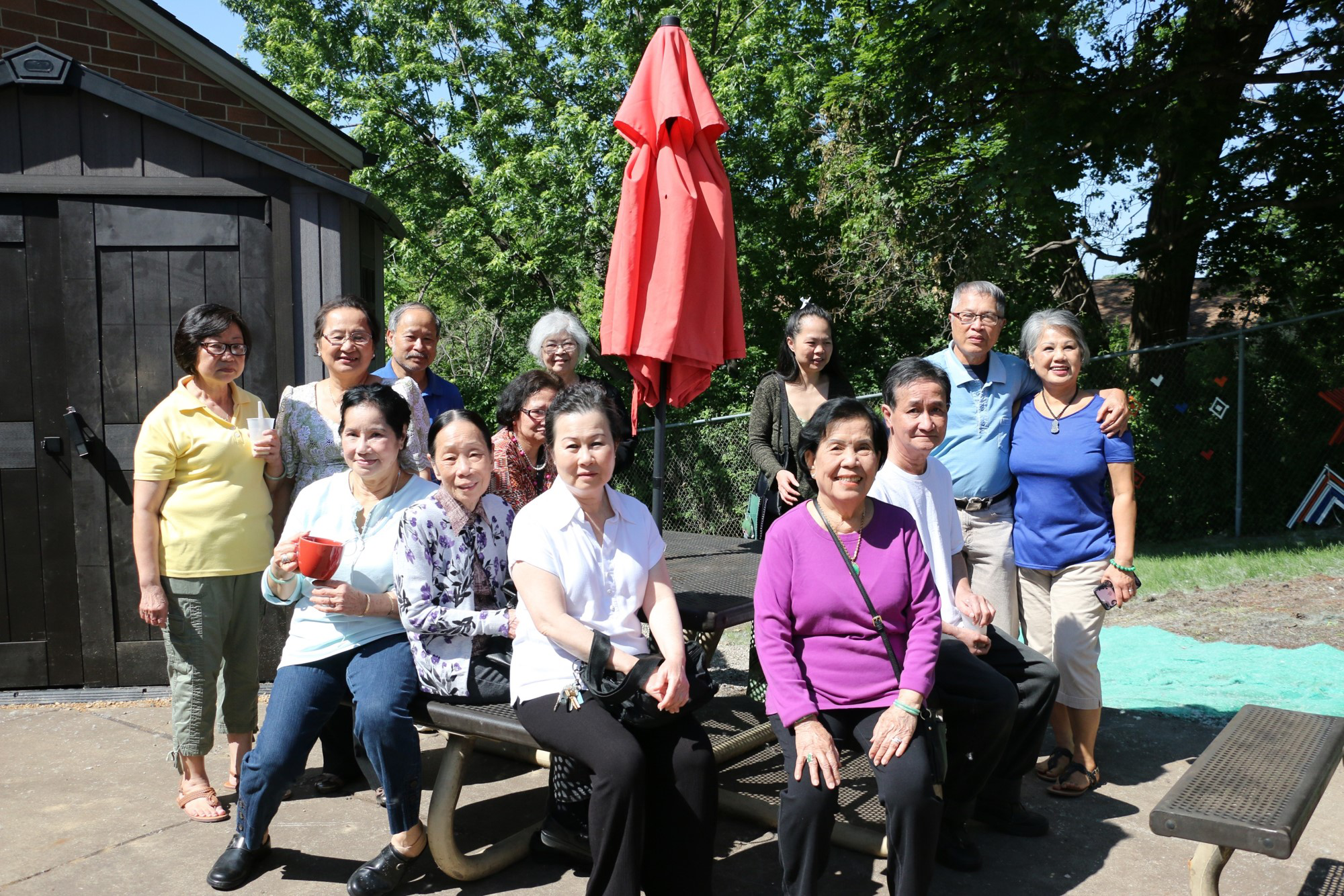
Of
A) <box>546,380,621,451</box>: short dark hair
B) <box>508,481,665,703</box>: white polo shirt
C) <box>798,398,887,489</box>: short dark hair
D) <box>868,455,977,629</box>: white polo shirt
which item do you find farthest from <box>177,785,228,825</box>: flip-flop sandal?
<box>868,455,977,629</box>: white polo shirt

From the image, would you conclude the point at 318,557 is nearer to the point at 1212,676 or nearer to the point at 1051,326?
the point at 1051,326

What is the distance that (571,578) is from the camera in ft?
9.45

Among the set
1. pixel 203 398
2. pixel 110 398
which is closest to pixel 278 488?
pixel 203 398

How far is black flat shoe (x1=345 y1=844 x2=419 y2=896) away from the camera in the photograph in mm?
2920

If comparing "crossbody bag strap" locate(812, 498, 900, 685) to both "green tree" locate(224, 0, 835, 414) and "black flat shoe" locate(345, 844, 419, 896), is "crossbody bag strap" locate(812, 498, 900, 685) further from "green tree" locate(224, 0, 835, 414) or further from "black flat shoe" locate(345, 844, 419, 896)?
"green tree" locate(224, 0, 835, 414)

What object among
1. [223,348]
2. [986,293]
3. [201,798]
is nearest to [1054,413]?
[986,293]

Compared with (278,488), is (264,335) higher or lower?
higher

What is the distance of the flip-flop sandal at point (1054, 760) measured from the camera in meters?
3.83

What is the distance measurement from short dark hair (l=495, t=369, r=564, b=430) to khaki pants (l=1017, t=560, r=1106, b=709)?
202cm

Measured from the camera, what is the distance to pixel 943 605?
326cm

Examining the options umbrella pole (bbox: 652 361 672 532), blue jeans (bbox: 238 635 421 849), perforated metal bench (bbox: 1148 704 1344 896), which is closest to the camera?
perforated metal bench (bbox: 1148 704 1344 896)

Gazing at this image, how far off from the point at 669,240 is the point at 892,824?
7.62ft

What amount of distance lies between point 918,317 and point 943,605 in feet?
42.9

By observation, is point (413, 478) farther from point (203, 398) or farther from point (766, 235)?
point (766, 235)
